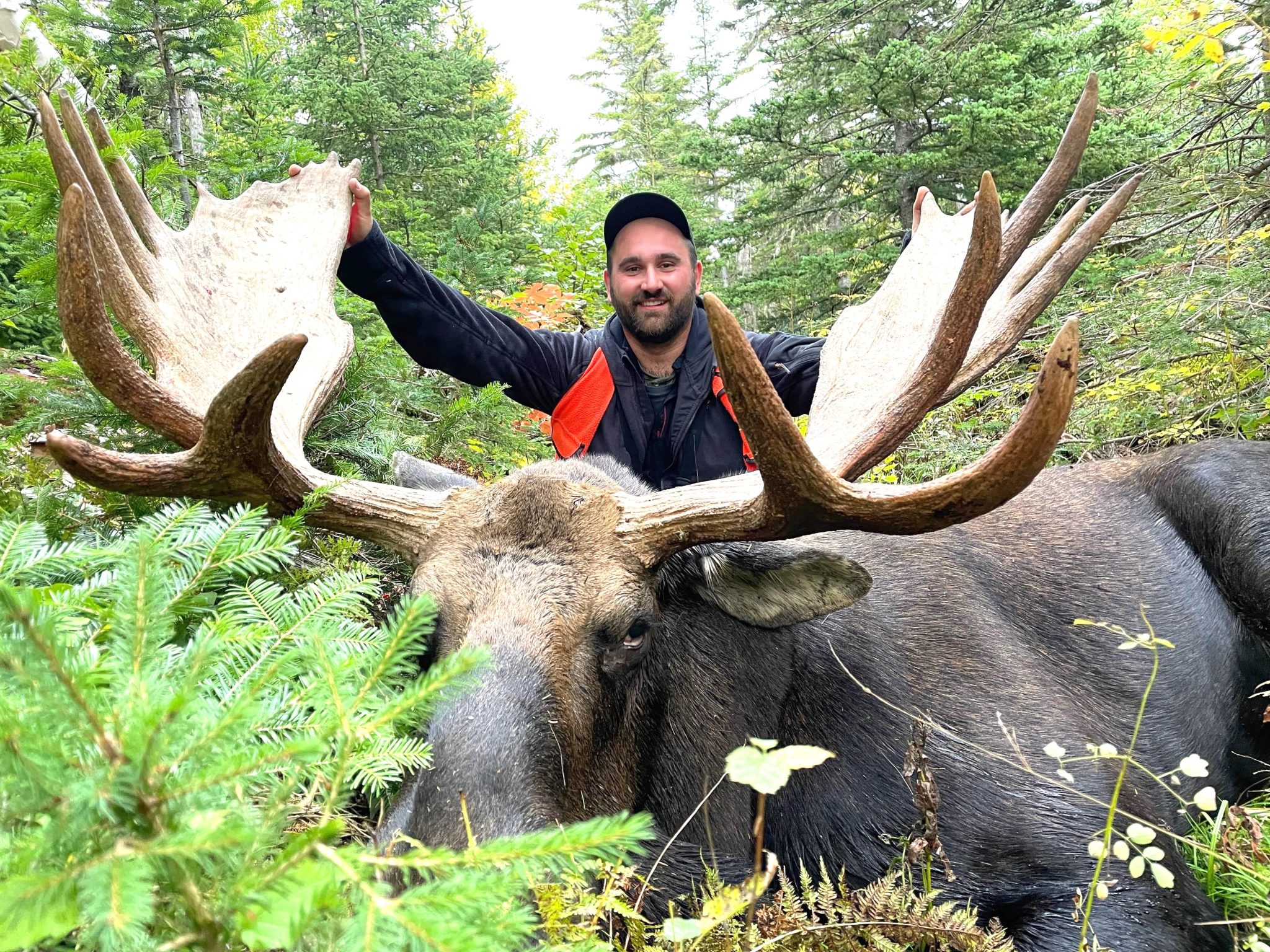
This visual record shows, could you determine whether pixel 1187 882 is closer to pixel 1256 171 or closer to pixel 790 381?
pixel 790 381

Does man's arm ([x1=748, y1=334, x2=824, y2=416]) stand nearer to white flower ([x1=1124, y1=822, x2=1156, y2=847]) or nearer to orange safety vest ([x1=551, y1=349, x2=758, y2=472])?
orange safety vest ([x1=551, y1=349, x2=758, y2=472])

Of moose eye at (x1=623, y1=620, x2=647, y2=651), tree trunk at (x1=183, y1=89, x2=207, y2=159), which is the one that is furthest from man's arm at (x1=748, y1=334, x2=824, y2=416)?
tree trunk at (x1=183, y1=89, x2=207, y2=159)

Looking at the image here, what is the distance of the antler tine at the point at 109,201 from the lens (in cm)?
328

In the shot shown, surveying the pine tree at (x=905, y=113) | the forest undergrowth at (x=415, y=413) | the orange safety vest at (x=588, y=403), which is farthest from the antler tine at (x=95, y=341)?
the pine tree at (x=905, y=113)

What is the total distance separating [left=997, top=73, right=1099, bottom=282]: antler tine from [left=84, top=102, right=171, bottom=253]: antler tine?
3.81 m

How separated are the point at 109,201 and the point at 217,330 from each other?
66 centimetres

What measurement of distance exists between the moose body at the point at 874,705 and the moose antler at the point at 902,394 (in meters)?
0.21

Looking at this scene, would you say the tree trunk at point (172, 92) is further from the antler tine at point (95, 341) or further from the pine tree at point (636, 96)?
the pine tree at point (636, 96)

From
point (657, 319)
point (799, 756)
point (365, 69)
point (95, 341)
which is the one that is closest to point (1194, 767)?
point (799, 756)

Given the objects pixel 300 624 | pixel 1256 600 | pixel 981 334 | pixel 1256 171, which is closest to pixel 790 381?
pixel 981 334

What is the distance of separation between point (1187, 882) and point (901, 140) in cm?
1422

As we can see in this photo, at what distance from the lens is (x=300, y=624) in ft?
4.97

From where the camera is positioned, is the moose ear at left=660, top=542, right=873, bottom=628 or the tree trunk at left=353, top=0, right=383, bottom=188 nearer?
the moose ear at left=660, top=542, right=873, bottom=628

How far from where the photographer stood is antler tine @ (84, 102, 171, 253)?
3.84 m
